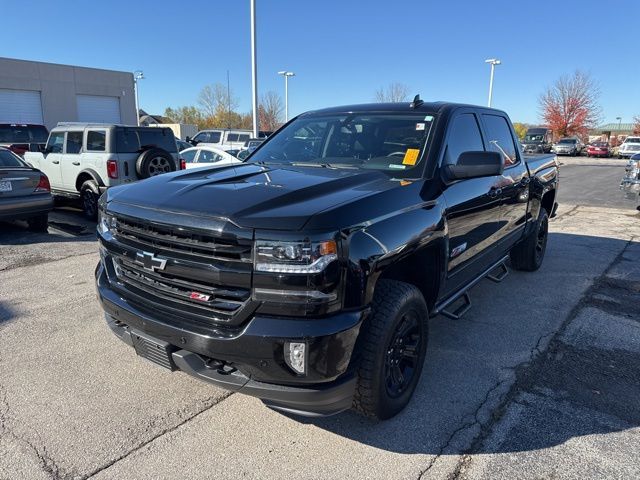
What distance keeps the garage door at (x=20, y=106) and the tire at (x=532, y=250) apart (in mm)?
29320

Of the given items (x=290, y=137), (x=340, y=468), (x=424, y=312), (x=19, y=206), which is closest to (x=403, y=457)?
(x=340, y=468)

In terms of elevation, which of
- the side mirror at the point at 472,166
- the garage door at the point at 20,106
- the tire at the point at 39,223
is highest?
the garage door at the point at 20,106

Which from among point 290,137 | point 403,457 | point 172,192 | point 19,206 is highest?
point 290,137

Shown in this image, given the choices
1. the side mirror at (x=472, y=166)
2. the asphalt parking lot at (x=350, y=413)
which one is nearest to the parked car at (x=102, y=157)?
the asphalt parking lot at (x=350, y=413)

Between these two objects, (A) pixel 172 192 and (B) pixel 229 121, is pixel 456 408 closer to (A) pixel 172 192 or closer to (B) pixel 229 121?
(A) pixel 172 192

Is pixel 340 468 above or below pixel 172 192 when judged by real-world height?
below

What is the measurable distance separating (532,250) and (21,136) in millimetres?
16524

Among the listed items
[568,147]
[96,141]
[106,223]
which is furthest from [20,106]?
[568,147]

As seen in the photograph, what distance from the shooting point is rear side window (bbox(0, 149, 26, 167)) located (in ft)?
24.8

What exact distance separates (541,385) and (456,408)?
770 millimetres

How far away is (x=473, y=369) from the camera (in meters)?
3.62

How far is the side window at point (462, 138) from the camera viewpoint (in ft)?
11.7

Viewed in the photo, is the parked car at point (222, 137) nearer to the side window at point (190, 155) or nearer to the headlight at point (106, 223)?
the side window at point (190, 155)

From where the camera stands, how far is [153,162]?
9.18 m
